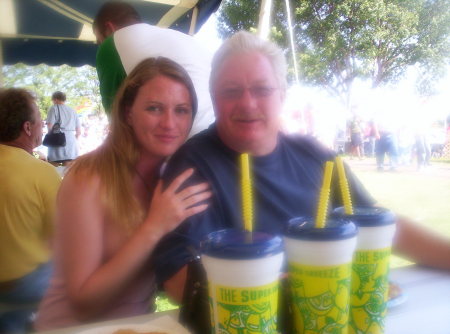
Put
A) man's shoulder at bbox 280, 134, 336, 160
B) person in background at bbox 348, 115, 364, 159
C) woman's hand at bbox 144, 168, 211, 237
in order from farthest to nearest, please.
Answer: person in background at bbox 348, 115, 364, 159, man's shoulder at bbox 280, 134, 336, 160, woman's hand at bbox 144, 168, 211, 237

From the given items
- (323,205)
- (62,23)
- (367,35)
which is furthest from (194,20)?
(367,35)

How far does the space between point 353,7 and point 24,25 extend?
13.6 m

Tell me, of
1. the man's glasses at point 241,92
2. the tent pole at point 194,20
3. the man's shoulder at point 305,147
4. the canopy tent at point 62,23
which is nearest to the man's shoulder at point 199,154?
the man's glasses at point 241,92

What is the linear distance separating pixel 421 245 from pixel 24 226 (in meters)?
1.50

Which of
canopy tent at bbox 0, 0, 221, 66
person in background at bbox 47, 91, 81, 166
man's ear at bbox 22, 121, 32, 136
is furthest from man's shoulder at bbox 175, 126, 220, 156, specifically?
person in background at bbox 47, 91, 81, 166

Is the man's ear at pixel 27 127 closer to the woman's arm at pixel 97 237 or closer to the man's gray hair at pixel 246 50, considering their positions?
the woman's arm at pixel 97 237

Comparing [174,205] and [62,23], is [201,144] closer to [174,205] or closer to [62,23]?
[174,205]

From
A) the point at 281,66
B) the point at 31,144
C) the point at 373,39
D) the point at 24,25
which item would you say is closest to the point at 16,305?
the point at 31,144

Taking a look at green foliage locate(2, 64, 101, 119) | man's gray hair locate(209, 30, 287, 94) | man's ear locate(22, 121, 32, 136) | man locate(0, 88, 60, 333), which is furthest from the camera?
green foliage locate(2, 64, 101, 119)

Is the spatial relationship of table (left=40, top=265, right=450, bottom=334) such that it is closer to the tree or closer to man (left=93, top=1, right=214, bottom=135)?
man (left=93, top=1, right=214, bottom=135)

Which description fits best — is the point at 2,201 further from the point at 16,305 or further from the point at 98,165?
the point at 98,165

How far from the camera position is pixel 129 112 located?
1.24m

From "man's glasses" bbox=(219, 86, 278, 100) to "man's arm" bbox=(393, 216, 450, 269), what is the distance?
0.51 meters

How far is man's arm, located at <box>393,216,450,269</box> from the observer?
1.07 metres
